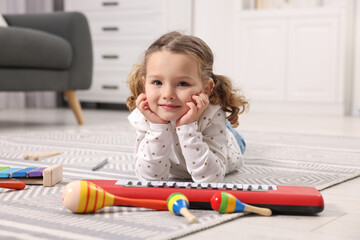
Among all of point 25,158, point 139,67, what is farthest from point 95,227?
point 25,158

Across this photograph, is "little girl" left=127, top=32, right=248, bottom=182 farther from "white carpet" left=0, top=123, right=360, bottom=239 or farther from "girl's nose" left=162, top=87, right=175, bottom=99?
"white carpet" left=0, top=123, right=360, bottom=239

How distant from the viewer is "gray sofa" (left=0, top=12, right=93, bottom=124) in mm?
2230

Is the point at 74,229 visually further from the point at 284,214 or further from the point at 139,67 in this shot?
the point at 139,67

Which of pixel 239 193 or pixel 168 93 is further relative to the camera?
pixel 168 93

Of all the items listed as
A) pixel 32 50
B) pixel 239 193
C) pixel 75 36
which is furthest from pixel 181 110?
pixel 75 36

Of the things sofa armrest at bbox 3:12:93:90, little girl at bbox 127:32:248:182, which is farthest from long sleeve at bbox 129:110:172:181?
A: sofa armrest at bbox 3:12:93:90

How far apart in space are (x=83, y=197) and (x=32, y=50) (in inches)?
65.0

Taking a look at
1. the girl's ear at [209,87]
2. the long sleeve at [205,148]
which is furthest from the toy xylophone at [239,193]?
the girl's ear at [209,87]

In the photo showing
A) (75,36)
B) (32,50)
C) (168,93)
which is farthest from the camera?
(75,36)

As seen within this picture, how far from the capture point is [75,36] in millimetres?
2588

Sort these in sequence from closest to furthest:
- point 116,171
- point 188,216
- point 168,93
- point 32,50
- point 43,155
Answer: point 188,216 < point 168,93 < point 116,171 < point 43,155 < point 32,50

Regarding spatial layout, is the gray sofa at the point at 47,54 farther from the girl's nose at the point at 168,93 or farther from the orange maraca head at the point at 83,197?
the orange maraca head at the point at 83,197

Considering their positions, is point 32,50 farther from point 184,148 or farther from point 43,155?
point 184,148

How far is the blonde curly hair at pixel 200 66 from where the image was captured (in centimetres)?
99
